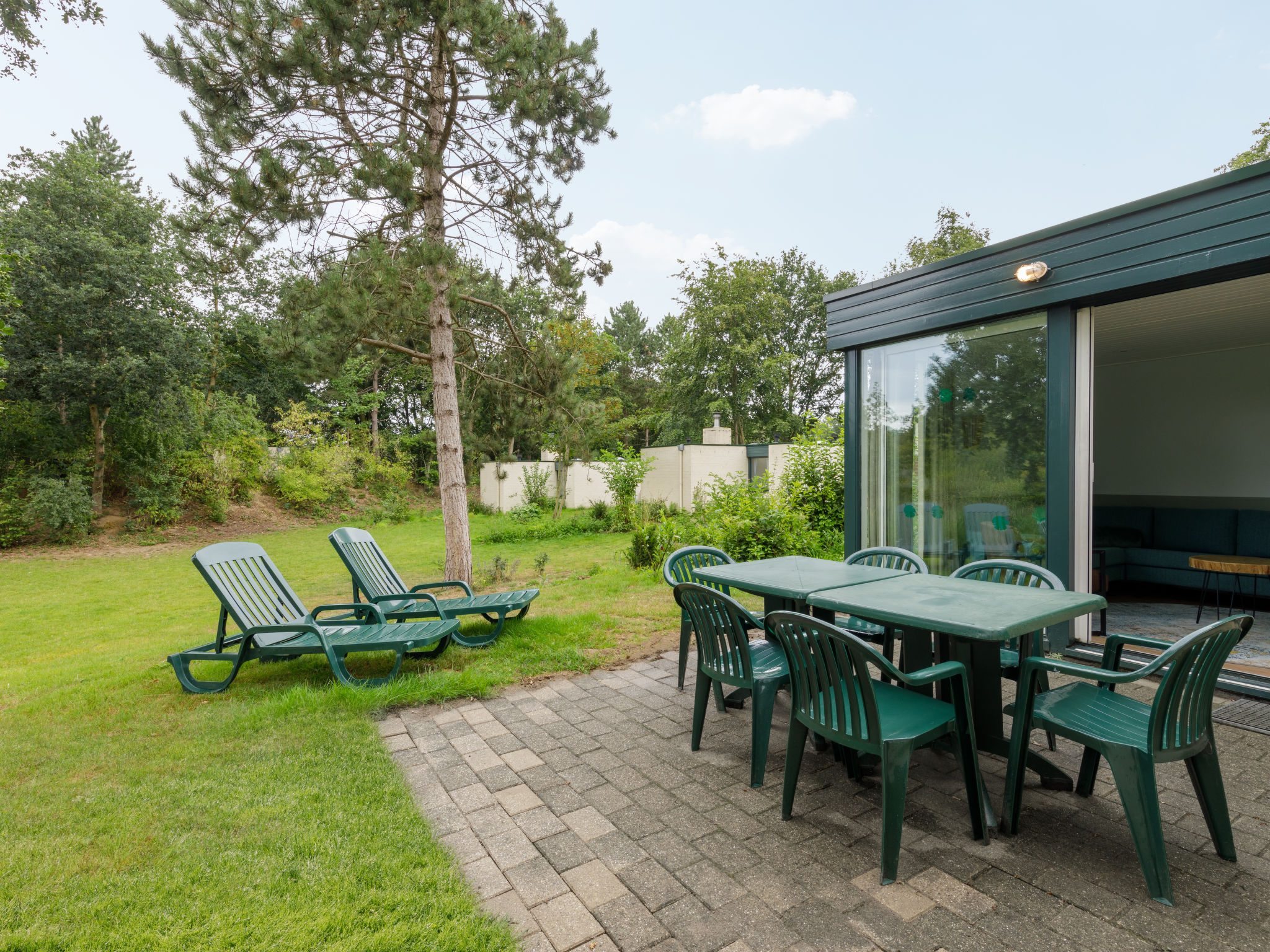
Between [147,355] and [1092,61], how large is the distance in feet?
72.6

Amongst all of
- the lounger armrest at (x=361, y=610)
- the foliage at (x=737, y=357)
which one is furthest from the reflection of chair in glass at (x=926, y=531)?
the foliage at (x=737, y=357)

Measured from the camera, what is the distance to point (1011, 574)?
345 cm

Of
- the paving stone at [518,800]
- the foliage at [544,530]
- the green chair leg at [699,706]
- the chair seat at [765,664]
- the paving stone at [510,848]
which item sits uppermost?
the chair seat at [765,664]

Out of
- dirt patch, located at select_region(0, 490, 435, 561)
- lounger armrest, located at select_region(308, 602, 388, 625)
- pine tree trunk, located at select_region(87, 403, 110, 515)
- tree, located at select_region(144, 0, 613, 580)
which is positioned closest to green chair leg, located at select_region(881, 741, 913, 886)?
lounger armrest, located at select_region(308, 602, 388, 625)

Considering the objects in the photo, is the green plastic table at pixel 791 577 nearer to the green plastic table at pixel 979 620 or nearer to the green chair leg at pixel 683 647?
the green plastic table at pixel 979 620

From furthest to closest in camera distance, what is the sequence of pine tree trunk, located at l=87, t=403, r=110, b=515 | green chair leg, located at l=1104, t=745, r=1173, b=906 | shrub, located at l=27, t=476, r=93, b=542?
1. pine tree trunk, located at l=87, t=403, r=110, b=515
2. shrub, located at l=27, t=476, r=93, b=542
3. green chair leg, located at l=1104, t=745, r=1173, b=906

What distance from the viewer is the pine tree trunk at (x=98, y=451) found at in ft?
42.3

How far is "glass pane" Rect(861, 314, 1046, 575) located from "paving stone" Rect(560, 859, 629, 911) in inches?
148

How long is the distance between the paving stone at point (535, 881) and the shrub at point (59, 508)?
14.1m

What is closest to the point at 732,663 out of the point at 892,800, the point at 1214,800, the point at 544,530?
the point at 892,800

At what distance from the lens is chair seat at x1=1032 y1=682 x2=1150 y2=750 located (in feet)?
6.48

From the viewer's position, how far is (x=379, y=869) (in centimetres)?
201

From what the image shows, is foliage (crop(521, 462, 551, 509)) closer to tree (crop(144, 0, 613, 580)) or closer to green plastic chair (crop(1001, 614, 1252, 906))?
tree (crop(144, 0, 613, 580))

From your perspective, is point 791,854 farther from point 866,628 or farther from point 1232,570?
point 1232,570
